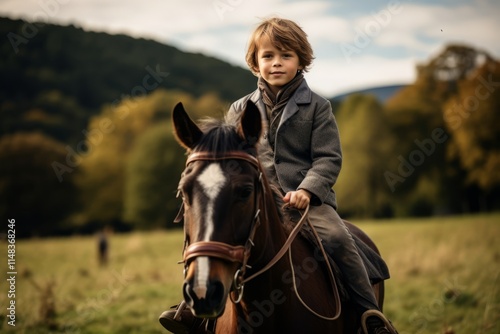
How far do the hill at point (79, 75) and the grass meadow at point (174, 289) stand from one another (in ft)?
120

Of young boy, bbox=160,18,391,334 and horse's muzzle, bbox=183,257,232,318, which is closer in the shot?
horse's muzzle, bbox=183,257,232,318

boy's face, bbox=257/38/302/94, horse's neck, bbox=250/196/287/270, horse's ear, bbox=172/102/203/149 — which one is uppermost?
boy's face, bbox=257/38/302/94

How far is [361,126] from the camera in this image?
5169 cm

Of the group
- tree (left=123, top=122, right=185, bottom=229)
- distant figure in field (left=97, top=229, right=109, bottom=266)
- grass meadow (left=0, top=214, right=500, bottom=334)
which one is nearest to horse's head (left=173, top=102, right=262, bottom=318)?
grass meadow (left=0, top=214, right=500, bottom=334)

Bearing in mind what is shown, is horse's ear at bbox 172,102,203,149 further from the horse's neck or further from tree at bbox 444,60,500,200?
tree at bbox 444,60,500,200

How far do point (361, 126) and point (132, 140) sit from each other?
28.7 m

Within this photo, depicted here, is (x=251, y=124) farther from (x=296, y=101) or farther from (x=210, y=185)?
(x=296, y=101)

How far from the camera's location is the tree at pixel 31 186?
5211 centimetres

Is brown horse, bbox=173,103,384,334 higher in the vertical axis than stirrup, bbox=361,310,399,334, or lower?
higher

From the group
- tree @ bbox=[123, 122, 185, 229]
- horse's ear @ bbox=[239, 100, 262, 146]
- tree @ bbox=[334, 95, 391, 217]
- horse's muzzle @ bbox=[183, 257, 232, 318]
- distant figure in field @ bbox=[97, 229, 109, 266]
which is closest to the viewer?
horse's muzzle @ bbox=[183, 257, 232, 318]

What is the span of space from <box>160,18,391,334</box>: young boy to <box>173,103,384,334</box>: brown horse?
0.61 feet

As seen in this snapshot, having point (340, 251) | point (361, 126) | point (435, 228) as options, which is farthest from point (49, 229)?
point (340, 251)

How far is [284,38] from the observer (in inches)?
164

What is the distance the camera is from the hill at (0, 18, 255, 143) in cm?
6712
